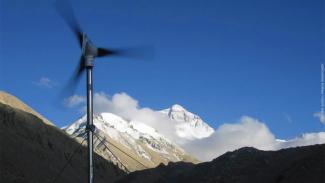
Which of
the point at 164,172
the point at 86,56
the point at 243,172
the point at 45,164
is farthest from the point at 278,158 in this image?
the point at 45,164

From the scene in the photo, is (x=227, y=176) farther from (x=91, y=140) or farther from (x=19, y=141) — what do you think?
(x=19, y=141)

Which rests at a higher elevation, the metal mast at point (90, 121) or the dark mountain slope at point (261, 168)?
the dark mountain slope at point (261, 168)

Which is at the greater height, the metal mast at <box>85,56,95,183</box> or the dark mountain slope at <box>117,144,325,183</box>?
the dark mountain slope at <box>117,144,325,183</box>

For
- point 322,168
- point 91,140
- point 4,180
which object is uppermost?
point 4,180

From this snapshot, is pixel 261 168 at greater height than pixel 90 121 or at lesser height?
greater

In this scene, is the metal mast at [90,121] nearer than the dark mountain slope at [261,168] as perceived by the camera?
Yes

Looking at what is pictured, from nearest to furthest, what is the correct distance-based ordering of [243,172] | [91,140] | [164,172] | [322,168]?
[91,140] < [322,168] < [243,172] < [164,172]

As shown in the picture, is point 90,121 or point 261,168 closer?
point 90,121

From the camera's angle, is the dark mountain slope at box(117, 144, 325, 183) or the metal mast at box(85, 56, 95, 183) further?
the dark mountain slope at box(117, 144, 325, 183)
